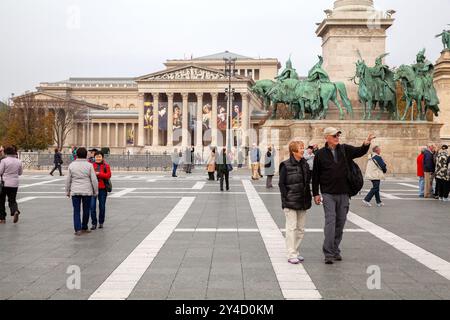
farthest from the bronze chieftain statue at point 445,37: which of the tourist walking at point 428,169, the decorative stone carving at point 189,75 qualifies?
the decorative stone carving at point 189,75

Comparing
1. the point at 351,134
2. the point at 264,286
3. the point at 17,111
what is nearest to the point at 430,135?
the point at 351,134

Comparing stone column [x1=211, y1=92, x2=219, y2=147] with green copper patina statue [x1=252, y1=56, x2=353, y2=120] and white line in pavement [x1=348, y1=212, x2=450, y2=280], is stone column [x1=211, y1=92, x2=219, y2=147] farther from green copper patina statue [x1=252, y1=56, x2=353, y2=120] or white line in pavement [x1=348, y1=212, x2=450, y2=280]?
white line in pavement [x1=348, y1=212, x2=450, y2=280]

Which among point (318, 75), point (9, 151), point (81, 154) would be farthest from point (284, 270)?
point (318, 75)

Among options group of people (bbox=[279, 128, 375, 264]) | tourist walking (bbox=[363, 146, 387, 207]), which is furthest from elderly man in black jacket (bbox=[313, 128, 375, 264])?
tourist walking (bbox=[363, 146, 387, 207])

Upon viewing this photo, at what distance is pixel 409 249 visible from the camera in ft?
26.6

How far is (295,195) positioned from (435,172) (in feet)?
34.3

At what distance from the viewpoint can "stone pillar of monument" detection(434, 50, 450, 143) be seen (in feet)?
121

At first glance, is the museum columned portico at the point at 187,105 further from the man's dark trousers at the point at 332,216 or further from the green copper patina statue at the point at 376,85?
the man's dark trousers at the point at 332,216

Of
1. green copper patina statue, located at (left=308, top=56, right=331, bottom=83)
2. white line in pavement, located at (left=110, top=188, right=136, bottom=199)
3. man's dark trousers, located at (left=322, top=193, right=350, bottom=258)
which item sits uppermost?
green copper patina statue, located at (left=308, top=56, right=331, bottom=83)

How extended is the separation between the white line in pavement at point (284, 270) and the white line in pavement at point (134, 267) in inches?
63.2

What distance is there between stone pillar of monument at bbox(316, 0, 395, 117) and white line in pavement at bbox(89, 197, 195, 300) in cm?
2125

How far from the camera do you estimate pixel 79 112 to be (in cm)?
8719

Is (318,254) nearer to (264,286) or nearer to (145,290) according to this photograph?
(264,286)
